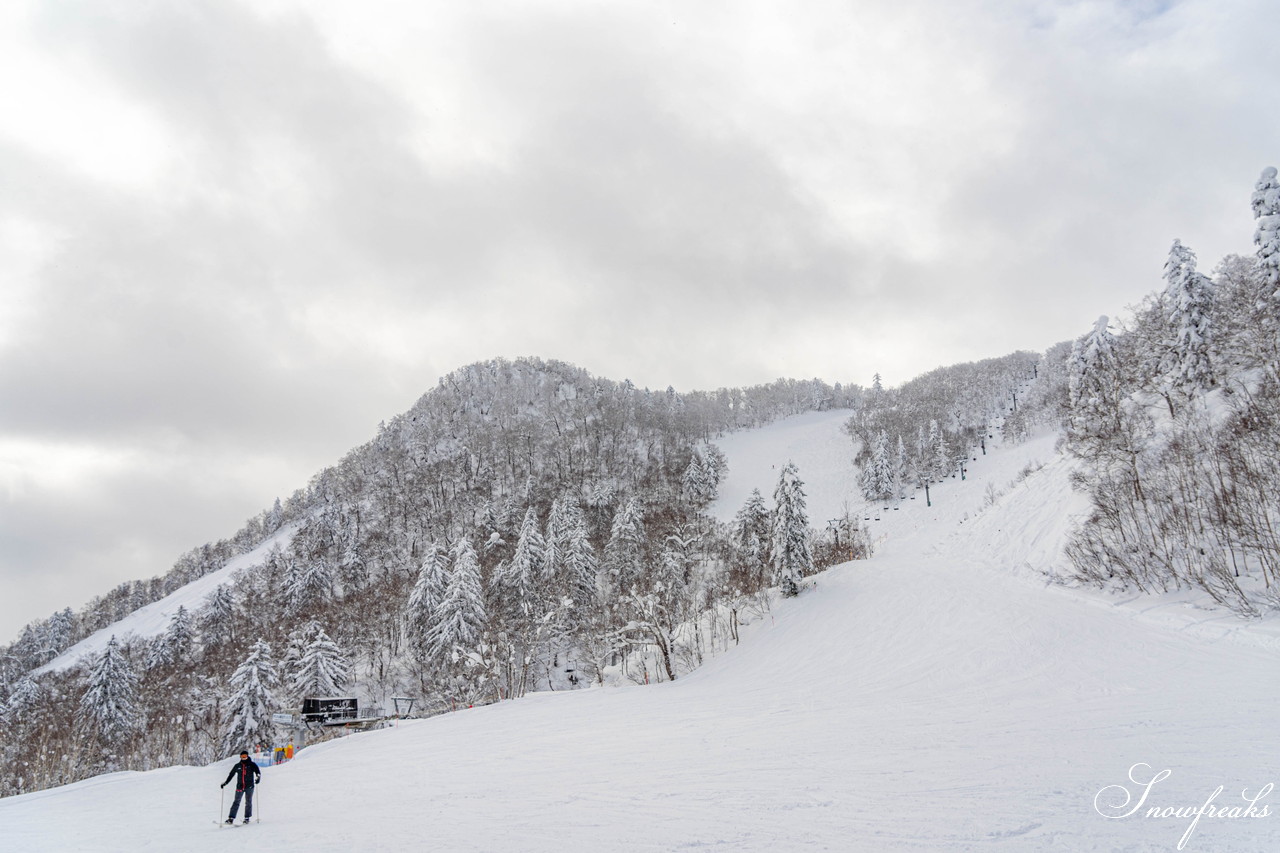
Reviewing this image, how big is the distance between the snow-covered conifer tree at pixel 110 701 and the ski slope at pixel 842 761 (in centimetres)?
3493

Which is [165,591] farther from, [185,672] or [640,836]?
[640,836]

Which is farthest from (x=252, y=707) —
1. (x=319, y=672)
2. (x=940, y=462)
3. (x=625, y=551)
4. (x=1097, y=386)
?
(x=940, y=462)

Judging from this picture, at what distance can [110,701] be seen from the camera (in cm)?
4488

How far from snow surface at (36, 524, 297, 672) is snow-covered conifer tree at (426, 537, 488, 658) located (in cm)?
5742

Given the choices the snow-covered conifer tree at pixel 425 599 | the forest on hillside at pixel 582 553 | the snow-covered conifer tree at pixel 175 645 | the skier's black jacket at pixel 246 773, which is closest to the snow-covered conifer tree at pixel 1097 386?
the forest on hillside at pixel 582 553

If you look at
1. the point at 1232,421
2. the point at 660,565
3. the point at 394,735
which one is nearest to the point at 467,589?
the point at 660,565

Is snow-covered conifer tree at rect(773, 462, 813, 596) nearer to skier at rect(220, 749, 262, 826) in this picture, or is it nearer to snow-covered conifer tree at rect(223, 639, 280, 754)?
skier at rect(220, 749, 262, 826)

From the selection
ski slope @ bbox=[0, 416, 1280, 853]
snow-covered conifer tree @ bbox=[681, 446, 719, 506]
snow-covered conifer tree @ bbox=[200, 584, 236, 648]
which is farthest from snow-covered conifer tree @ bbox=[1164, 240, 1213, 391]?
snow-covered conifer tree @ bbox=[200, 584, 236, 648]

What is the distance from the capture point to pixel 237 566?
10588cm

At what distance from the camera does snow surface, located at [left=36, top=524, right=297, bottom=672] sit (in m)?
87.0

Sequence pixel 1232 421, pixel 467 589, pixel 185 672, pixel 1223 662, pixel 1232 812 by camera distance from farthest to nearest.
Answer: pixel 185 672 < pixel 467 589 < pixel 1232 421 < pixel 1223 662 < pixel 1232 812

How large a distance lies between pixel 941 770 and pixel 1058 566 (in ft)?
89.0

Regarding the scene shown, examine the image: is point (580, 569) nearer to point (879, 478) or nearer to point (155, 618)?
point (879, 478)

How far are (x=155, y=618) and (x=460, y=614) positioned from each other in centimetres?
8244
